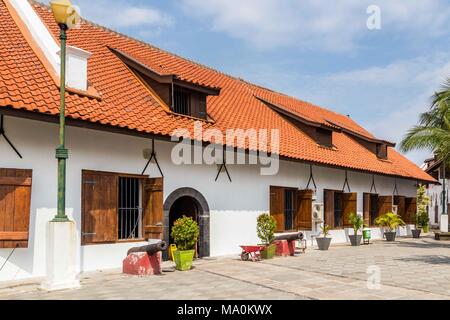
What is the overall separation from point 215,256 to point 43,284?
20.1 feet

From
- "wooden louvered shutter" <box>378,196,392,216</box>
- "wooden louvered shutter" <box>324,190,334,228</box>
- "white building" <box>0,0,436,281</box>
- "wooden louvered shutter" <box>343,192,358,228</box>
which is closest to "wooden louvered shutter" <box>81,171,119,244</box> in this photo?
"white building" <box>0,0,436,281</box>

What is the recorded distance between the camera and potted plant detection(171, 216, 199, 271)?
10.6 metres

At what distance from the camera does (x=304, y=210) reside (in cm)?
1670

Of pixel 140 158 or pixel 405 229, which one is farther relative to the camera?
pixel 405 229

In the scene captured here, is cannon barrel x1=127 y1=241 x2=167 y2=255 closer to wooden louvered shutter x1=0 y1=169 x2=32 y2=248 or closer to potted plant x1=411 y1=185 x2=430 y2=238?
wooden louvered shutter x1=0 y1=169 x2=32 y2=248

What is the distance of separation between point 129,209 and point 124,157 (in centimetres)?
126

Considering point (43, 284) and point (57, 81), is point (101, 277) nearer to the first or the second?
point (43, 284)

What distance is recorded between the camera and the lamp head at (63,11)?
26.6 feet

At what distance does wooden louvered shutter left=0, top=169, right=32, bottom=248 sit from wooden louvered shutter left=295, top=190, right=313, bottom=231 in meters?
10.1

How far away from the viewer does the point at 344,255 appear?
14.5 meters

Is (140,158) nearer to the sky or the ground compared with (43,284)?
nearer to the sky

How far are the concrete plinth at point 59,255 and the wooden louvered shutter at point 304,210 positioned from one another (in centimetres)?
1005

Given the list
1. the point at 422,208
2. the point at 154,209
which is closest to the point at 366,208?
the point at 422,208
